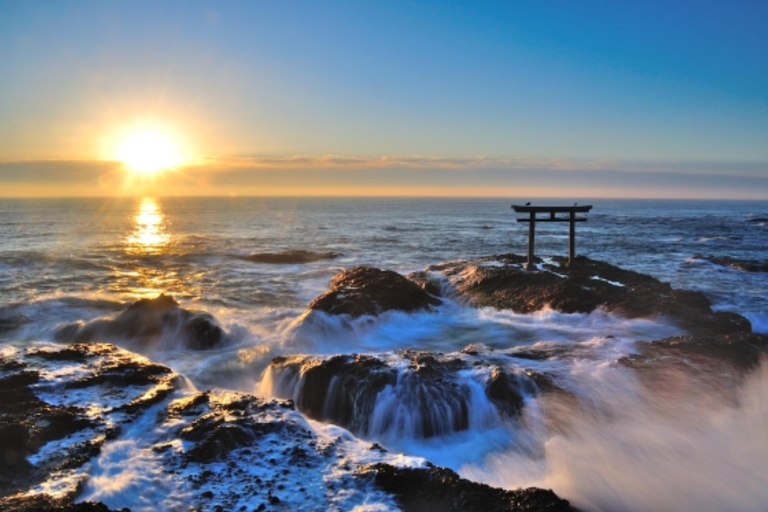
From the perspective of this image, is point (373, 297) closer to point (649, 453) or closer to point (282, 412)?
point (282, 412)

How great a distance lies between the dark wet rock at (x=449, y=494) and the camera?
582cm

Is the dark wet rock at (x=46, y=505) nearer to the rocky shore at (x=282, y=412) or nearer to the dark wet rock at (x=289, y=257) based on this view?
the rocky shore at (x=282, y=412)

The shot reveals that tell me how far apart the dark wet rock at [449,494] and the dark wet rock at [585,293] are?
1074cm

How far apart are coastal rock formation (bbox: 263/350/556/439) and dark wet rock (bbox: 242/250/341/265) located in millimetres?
21489

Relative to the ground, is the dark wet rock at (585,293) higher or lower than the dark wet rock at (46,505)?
higher

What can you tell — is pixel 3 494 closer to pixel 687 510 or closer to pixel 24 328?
pixel 687 510

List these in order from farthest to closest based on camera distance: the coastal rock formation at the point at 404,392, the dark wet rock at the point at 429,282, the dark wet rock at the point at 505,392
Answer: the dark wet rock at the point at 429,282, the dark wet rock at the point at 505,392, the coastal rock formation at the point at 404,392

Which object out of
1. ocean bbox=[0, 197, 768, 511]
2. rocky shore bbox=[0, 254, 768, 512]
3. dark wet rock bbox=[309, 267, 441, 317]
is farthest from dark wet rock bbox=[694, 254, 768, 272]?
dark wet rock bbox=[309, 267, 441, 317]

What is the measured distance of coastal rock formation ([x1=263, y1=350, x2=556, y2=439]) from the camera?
9.38 metres

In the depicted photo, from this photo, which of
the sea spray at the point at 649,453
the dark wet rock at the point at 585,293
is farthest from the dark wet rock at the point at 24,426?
the dark wet rock at the point at 585,293

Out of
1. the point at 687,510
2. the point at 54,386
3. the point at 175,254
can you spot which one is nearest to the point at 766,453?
the point at 687,510

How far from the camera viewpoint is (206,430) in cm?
766

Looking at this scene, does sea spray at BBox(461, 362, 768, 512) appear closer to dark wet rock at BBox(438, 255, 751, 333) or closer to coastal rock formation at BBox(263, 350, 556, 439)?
coastal rock formation at BBox(263, 350, 556, 439)

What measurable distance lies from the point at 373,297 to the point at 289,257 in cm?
1713
